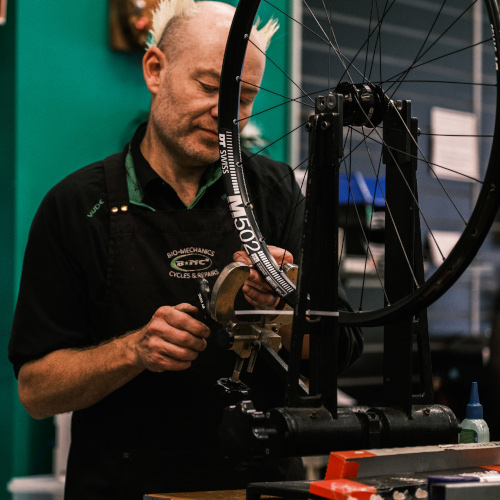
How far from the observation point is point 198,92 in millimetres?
1445

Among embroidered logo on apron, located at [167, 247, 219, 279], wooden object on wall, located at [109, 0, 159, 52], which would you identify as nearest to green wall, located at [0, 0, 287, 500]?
wooden object on wall, located at [109, 0, 159, 52]

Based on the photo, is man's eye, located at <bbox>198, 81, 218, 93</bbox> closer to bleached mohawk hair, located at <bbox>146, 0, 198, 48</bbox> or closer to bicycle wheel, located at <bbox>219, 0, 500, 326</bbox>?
bleached mohawk hair, located at <bbox>146, 0, 198, 48</bbox>

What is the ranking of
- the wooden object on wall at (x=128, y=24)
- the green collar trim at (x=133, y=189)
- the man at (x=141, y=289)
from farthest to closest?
the wooden object on wall at (x=128, y=24)
the green collar trim at (x=133, y=189)
the man at (x=141, y=289)

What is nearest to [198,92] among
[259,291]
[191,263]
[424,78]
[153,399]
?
[191,263]

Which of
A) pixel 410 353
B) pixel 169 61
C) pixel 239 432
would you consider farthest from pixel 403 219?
pixel 169 61

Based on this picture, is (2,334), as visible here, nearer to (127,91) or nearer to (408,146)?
(127,91)

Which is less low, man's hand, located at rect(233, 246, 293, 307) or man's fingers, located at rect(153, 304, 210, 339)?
man's hand, located at rect(233, 246, 293, 307)

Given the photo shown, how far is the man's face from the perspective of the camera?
144 centimetres

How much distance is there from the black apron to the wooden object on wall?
0.97 meters

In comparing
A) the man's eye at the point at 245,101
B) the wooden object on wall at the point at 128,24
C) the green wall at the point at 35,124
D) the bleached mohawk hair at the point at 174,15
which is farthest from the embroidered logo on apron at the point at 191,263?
the wooden object on wall at the point at 128,24

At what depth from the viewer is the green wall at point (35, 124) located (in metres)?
2.21

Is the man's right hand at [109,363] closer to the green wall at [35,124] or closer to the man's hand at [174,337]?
the man's hand at [174,337]

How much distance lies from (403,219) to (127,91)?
152 cm

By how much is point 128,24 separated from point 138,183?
1.00 meters
